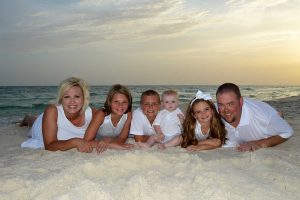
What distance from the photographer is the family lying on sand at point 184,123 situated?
4.30 metres

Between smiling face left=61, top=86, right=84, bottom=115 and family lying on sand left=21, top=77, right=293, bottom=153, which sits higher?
smiling face left=61, top=86, right=84, bottom=115

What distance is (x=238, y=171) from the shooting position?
10.4ft

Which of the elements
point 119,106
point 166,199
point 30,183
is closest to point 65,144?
point 119,106

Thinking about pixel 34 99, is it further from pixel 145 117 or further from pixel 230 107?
pixel 230 107

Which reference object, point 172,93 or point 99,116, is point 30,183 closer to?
point 99,116

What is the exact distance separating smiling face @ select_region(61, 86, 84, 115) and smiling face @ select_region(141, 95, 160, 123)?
112 cm

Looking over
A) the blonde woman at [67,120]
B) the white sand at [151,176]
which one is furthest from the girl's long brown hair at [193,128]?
the blonde woman at [67,120]

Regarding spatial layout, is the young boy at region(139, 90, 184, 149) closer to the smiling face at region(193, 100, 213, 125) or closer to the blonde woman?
the smiling face at region(193, 100, 213, 125)

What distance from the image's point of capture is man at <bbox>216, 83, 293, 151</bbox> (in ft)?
14.4

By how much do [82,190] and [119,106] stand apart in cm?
231

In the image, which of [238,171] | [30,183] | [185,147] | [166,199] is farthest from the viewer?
[185,147]

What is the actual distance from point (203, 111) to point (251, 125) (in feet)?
2.32

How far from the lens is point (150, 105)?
5.18 meters

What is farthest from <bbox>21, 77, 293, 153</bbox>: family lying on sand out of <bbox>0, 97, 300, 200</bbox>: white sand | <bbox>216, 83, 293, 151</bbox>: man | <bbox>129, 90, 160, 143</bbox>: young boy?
<bbox>0, 97, 300, 200</bbox>: white sand
